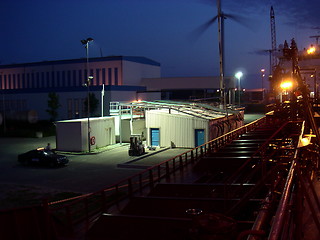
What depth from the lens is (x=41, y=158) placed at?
25.1 m

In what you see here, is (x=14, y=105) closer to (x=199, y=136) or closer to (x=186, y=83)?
(x=186, y=83)

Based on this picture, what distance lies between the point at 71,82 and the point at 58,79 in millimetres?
3651

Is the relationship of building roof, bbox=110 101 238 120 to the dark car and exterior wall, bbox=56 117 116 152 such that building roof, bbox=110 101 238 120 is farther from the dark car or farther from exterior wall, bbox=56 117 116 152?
the dark car

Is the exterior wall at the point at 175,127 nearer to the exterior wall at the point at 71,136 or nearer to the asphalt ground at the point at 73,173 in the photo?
the asphalt ground at the point at 73,173

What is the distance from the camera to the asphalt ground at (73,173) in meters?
18.1

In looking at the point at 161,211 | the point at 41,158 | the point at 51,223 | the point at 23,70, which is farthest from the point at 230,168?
the point at 23,70

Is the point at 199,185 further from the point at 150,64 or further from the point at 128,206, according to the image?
the point at 150,64

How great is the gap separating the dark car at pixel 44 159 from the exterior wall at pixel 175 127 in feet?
34.1

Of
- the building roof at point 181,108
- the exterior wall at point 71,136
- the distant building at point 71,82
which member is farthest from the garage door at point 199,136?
the distant building at point 71,82

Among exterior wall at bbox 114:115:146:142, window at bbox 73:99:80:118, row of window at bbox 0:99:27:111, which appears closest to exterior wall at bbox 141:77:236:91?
window at bbox 73:99:80:118

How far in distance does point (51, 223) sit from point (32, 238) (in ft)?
2.09

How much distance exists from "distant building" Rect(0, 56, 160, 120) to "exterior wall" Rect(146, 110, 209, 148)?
19.4 metres

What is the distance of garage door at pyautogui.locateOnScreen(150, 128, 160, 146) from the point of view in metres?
33.1

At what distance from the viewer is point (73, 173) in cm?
2269
